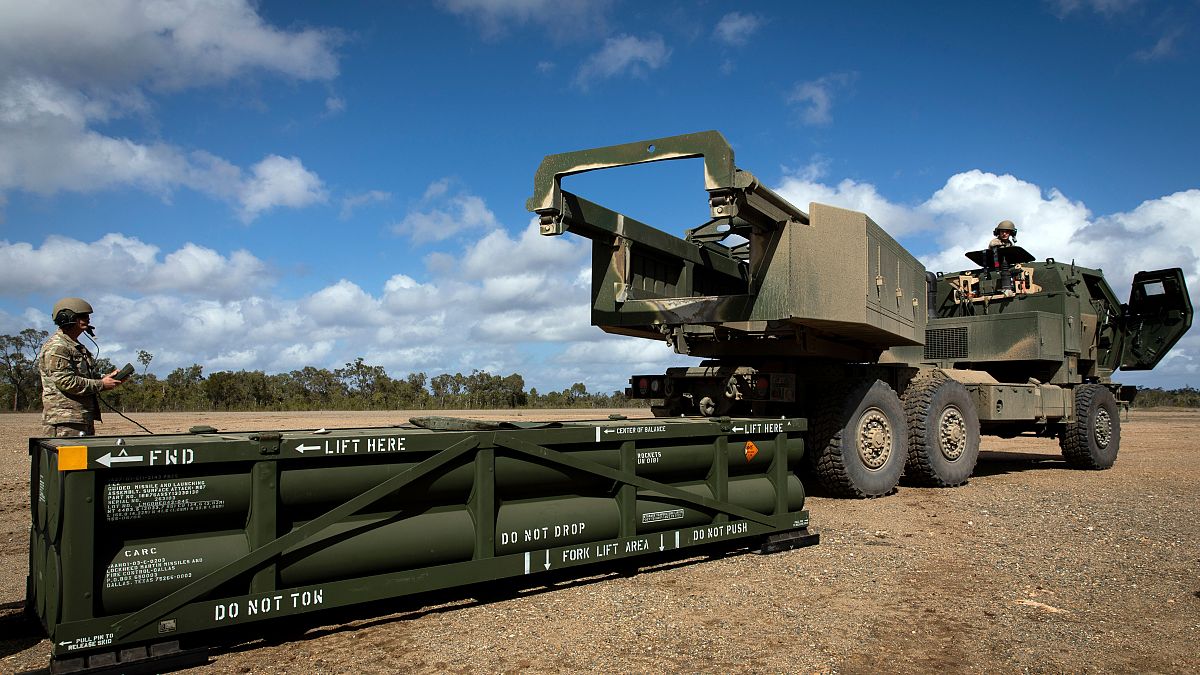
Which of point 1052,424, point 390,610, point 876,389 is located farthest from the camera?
point 1052,424

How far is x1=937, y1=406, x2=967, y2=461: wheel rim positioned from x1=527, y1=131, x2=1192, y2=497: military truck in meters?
0.02

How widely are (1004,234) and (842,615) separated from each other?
10.4m

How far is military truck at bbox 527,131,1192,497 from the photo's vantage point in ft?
23.9

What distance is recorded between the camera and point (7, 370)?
41.6 meters

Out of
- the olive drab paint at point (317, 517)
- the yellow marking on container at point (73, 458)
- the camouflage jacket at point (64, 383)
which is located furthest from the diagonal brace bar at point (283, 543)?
the camouflage jacket at point (64, 383)

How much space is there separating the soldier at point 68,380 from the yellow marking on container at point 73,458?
1.72 metres

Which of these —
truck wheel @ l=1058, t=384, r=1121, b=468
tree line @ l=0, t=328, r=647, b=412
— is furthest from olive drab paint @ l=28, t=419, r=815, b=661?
tree line @ l=0, t=328, r=647, b=412

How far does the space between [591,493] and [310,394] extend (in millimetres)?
42583

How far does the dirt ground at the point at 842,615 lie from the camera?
3998 mm

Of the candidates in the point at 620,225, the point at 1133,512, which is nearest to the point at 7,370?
the point at 620,225

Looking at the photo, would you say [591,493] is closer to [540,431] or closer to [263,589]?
[540,431]

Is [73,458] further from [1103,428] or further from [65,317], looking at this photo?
[1103,428]

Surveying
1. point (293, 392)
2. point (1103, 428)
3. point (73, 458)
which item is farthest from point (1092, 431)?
point (293, 392)

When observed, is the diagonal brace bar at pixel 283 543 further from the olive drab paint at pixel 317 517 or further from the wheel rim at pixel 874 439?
the wheel rim at pixel 874 439
